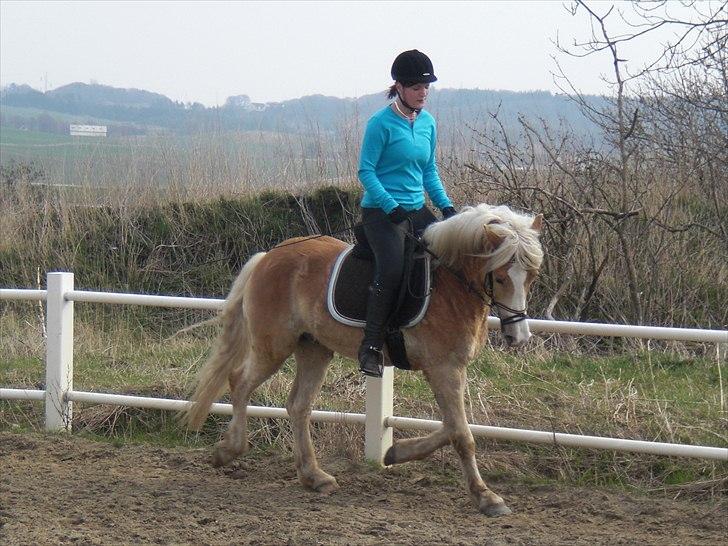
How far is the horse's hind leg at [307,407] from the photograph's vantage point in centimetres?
576

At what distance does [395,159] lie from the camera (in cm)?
543

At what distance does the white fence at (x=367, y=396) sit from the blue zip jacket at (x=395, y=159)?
1.05m

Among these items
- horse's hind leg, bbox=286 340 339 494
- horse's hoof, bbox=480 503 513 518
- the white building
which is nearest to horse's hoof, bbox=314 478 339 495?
horse's hind leg, bbox=286 340 339 494

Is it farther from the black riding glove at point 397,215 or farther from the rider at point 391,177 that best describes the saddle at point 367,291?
the black riding glove at point 397,215

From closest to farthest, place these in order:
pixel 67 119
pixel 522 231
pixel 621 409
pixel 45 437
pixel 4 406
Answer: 1. pixel 522 231
2. pixel 621 409
3. pixel 45 437
4. pixel 4 406
5. pixel 67 119

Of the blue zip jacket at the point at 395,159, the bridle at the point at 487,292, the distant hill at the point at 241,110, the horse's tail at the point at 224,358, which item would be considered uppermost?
the distant hill at the point at 241,110

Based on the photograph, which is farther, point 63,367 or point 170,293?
point 170,293

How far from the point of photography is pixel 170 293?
13438mm

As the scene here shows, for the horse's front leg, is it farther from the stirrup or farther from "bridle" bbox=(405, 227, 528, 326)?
"bridle" bbox=(405, 227, 528, 326)

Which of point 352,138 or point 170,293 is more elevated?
point 352,138

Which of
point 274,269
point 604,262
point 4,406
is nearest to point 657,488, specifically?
point 274,269

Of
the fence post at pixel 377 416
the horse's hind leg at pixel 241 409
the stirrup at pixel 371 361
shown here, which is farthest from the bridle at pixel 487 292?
the horse's hind leg at pixel 241 409

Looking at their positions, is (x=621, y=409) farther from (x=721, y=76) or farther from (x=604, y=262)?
(x=721, y=76)

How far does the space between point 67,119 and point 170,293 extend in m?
21.1
